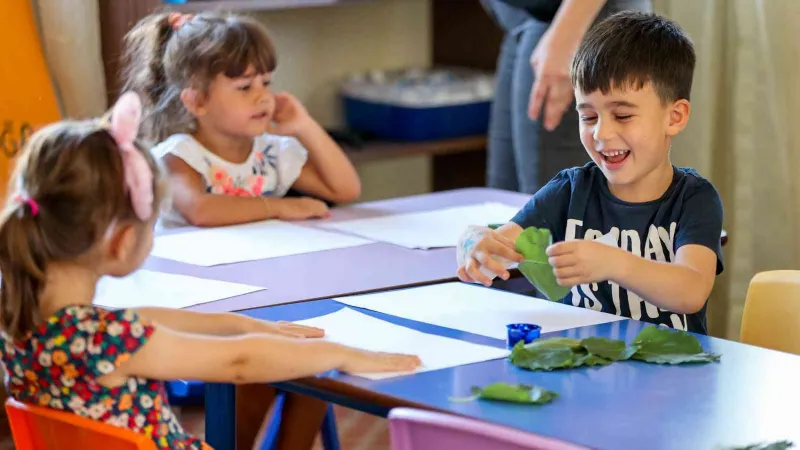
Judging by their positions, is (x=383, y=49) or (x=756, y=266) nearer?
(x=756, y=266)

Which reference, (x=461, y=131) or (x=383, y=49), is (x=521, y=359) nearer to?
(x=461, y=131)

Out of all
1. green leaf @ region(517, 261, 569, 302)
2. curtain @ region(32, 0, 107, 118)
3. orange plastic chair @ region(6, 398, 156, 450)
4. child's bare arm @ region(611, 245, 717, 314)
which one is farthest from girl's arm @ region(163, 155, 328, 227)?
orange plastic chair @ region(6, 398, 156, 450)

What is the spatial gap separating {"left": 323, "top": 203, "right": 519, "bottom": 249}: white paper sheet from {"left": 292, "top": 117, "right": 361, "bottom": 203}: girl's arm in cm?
29

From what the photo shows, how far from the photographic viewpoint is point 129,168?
1.48 m

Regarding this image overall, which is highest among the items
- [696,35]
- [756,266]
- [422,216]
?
[696,35]

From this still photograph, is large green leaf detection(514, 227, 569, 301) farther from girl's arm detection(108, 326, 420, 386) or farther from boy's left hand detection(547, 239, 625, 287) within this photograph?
girl's arm detection(108, 326, 420, 386)

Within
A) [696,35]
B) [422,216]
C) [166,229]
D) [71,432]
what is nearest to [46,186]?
[71,432]

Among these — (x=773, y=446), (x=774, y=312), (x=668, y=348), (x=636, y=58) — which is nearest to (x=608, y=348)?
(x=668, y=348)

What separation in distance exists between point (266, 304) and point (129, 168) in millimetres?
456

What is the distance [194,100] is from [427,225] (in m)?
0.61

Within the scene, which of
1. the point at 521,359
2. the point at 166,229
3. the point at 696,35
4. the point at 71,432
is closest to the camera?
the point at 71,432

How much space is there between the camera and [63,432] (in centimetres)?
143

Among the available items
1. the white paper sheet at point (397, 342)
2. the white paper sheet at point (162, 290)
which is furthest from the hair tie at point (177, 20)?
the white paper sheet at point (397, 342)

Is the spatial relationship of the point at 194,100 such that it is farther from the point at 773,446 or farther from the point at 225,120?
the point at 773,446
